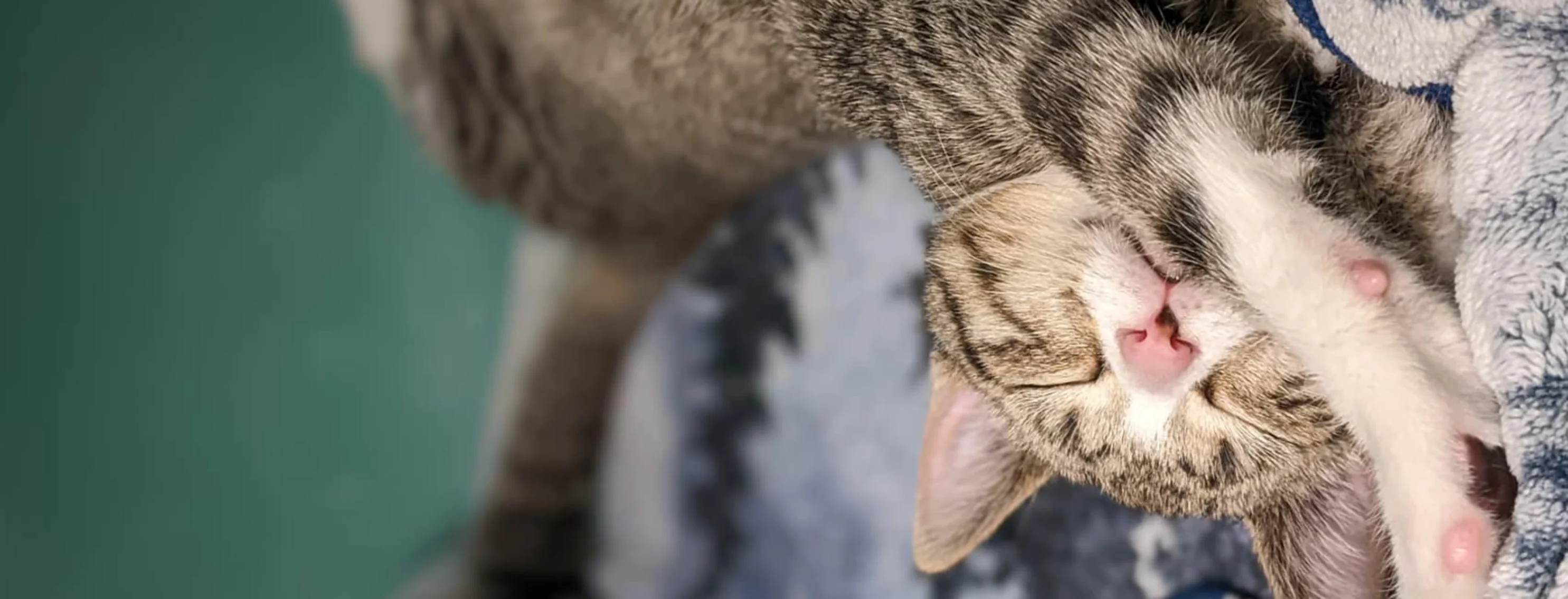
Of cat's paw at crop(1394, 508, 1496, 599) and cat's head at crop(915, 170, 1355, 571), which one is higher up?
cat's head at crop(915, 170, 1355, 571)

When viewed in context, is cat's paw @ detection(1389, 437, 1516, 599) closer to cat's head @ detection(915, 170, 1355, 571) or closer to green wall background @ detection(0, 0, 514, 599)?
cat's head @ detection(915, 170, 1355, 571)

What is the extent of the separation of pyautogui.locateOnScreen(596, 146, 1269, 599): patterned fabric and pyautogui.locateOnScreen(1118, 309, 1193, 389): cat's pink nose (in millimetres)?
355

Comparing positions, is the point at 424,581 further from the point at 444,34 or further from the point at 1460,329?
the point at 1460,329

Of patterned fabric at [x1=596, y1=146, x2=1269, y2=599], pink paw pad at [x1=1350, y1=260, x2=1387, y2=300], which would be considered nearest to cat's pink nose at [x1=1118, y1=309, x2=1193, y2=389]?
pink paw pad at [x1=1350, y1=260, x2=1387, y2=300]

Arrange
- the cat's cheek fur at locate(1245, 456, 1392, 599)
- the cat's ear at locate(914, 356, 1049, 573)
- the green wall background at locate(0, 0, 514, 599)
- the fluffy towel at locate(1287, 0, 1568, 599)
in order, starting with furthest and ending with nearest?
the green wall background at locate(0, 0, 514, 599), the cat's ear at locate(914, 356, 1049, 573), the cat's cheek fur at locate(1245, 456, 1392, 599), the fluffy towel at locate(1287, 0, 1568, 599)

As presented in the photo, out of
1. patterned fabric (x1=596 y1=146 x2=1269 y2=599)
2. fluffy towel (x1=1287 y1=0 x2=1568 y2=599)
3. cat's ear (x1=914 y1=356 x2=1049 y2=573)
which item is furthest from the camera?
patterned fabric (x1=596 y1=146 x2=1269 y2=599)

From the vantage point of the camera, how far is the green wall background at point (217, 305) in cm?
143

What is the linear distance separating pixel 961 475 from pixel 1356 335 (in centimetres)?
34

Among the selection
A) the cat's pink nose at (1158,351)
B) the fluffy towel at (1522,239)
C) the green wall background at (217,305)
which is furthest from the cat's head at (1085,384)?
the green wall background at (217,305)

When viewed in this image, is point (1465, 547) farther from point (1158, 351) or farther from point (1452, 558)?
point (1158, 351)

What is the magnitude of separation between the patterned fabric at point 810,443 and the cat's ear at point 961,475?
22 cm

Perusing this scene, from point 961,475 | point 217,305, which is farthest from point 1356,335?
point 217,305

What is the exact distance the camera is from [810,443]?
1.40 metres

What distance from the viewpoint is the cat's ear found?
0.87 m
